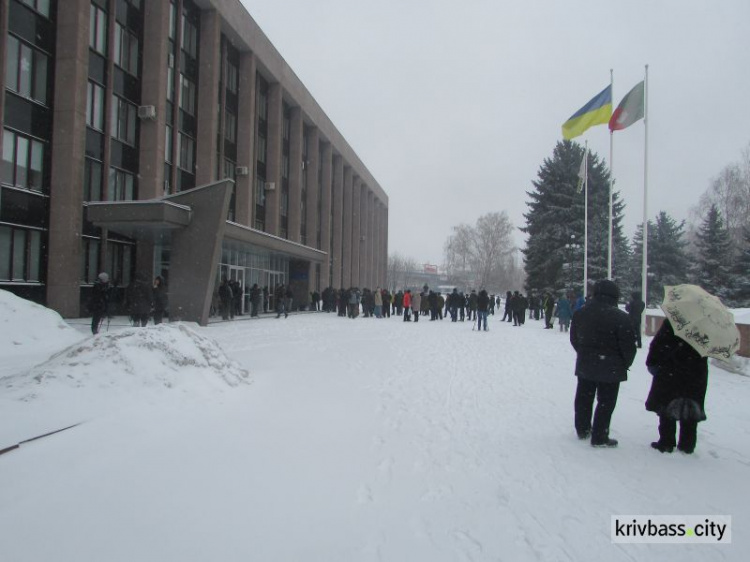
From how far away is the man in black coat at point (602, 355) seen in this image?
4996 mm

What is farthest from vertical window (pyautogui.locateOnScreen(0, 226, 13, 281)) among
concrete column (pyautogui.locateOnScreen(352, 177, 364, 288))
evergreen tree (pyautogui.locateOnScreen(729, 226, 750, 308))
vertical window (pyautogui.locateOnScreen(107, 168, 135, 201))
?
concrete column (pyautogui.locateOnScreen(352, 177, 364, 288))

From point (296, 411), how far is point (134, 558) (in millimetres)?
3428

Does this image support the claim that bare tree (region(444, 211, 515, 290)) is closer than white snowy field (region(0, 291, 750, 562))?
No

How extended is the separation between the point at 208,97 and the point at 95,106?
7.42 metres

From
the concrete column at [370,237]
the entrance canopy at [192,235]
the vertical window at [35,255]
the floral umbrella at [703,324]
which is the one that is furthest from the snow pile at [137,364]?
the concrete column at [370,237]

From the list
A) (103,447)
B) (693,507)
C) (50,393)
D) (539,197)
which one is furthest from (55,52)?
(539,197)

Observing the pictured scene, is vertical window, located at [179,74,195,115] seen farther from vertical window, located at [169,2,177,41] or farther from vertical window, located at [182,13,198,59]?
vertical window, located at [169,2,177,41]

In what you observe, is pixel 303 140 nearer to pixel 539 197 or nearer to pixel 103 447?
pixel 539 197

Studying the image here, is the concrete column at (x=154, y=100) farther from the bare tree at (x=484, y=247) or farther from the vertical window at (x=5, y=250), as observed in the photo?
the bare tree at (x=484, y=247)

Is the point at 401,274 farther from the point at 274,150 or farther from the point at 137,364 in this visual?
the point at 137,364

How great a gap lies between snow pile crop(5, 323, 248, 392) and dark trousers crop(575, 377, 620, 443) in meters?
4.80

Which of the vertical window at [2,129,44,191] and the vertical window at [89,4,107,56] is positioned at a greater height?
the vertical window at [89,4,107,56]

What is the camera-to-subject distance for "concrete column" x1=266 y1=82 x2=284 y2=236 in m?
34.4

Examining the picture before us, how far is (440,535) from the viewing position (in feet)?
10.6
